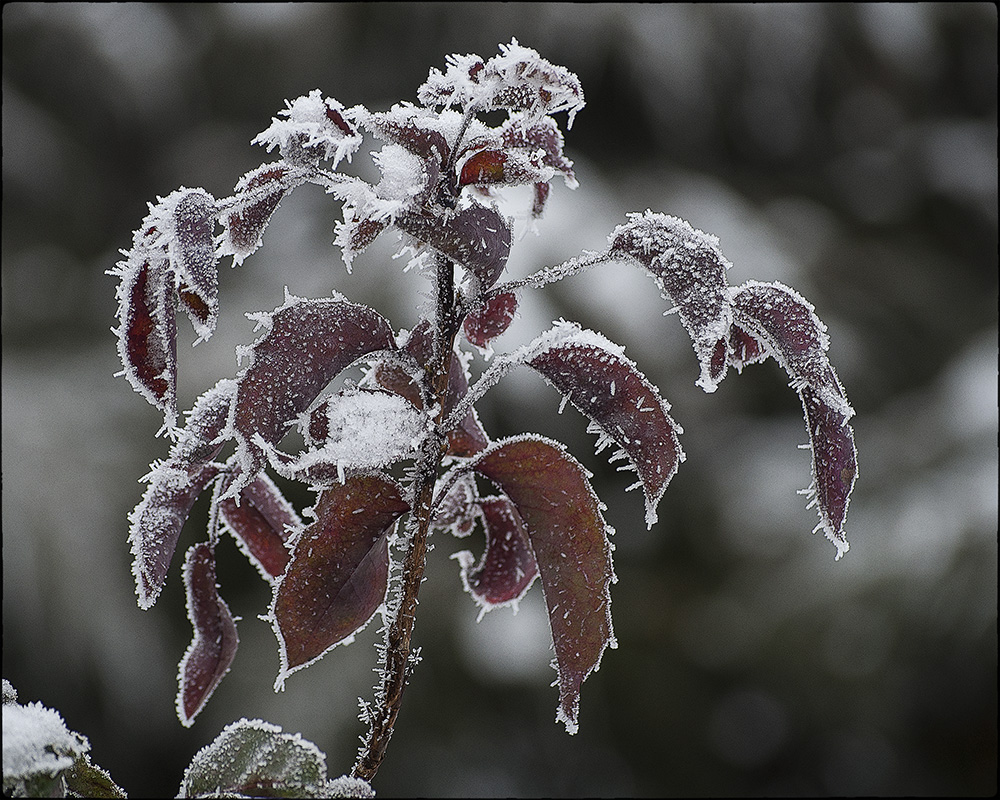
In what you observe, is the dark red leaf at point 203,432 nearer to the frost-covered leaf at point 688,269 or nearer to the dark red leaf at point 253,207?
the dark red leaf at point 253,207

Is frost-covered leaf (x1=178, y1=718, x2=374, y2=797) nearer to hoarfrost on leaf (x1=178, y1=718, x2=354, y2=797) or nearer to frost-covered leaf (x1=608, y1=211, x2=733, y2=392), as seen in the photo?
hoarfrost on leaf (x1=178, y1=718, x2=354, y2=797)

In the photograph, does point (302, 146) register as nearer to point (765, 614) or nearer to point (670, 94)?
point (765, 614)

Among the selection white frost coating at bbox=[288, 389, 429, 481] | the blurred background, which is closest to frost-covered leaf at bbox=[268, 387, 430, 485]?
white frost coating at bbox=[288, 389, 429, 481]

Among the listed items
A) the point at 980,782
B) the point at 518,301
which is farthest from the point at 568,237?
the point at 518,301

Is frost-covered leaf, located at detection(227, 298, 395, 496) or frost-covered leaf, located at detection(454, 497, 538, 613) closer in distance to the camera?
frost-covered leaf, located at detection(227, 298, 395, 496)

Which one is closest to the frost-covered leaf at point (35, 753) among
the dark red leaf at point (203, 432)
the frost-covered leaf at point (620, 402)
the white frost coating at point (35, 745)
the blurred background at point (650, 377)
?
the white frost coating at point (35, 745)

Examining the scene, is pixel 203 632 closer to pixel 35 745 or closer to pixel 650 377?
pixel 35 745
